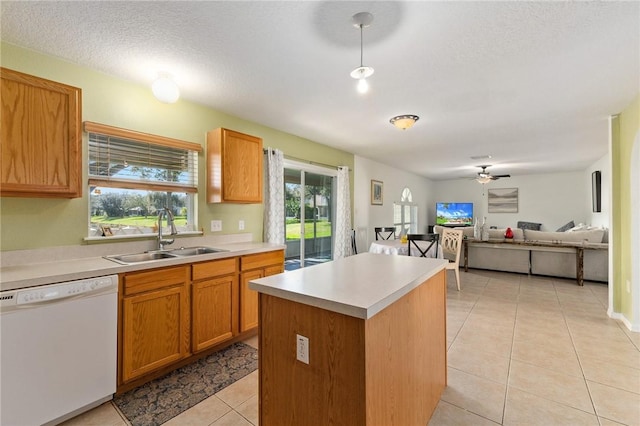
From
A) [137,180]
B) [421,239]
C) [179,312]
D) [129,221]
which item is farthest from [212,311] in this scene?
[421,239]

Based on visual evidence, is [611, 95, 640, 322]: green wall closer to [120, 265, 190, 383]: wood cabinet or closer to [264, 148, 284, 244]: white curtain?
[264, 148, 284, 244]: white curtain

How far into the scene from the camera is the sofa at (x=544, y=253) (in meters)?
4.78

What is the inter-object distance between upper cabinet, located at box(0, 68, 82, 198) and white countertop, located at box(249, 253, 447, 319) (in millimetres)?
1708

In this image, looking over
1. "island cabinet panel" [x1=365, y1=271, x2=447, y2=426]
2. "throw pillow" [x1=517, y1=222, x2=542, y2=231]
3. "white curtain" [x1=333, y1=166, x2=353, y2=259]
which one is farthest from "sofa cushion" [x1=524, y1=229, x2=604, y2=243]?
"island cabinet panel" [x1=365, y1=271, x2=447, y2=426]

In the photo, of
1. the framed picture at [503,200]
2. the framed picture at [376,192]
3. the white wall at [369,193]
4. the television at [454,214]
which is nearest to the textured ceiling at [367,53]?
the white wall at [369,193]

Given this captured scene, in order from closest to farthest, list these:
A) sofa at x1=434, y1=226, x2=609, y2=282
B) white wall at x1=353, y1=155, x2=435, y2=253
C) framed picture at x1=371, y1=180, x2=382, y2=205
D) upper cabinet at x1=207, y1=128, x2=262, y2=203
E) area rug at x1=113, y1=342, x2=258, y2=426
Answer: area rug at x1=113, y1=342, x2=258, y2=426
upper cabinet at x1=207, y1=128, x2=262, y2=203
sofa at x1=434, y1=226, x2=609, y2=282
white wall at x1=353, y1=155, x2=435, y2=253
framed picture at x1=371, y1=180, x2=382, y2=205

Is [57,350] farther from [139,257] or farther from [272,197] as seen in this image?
[272,197]

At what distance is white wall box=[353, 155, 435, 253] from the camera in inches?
233

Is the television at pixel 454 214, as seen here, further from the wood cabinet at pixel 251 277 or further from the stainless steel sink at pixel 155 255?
the stainless steel sink at pixel 155 255

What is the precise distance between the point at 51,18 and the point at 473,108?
3.76 metres

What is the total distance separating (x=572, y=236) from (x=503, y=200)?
15.4 ft

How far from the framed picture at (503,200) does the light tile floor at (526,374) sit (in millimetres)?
6078

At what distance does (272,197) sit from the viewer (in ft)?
12.4

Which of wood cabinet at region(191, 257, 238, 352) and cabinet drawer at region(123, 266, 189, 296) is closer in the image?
cabinet drawer at region(123, 266, 189, 296)
